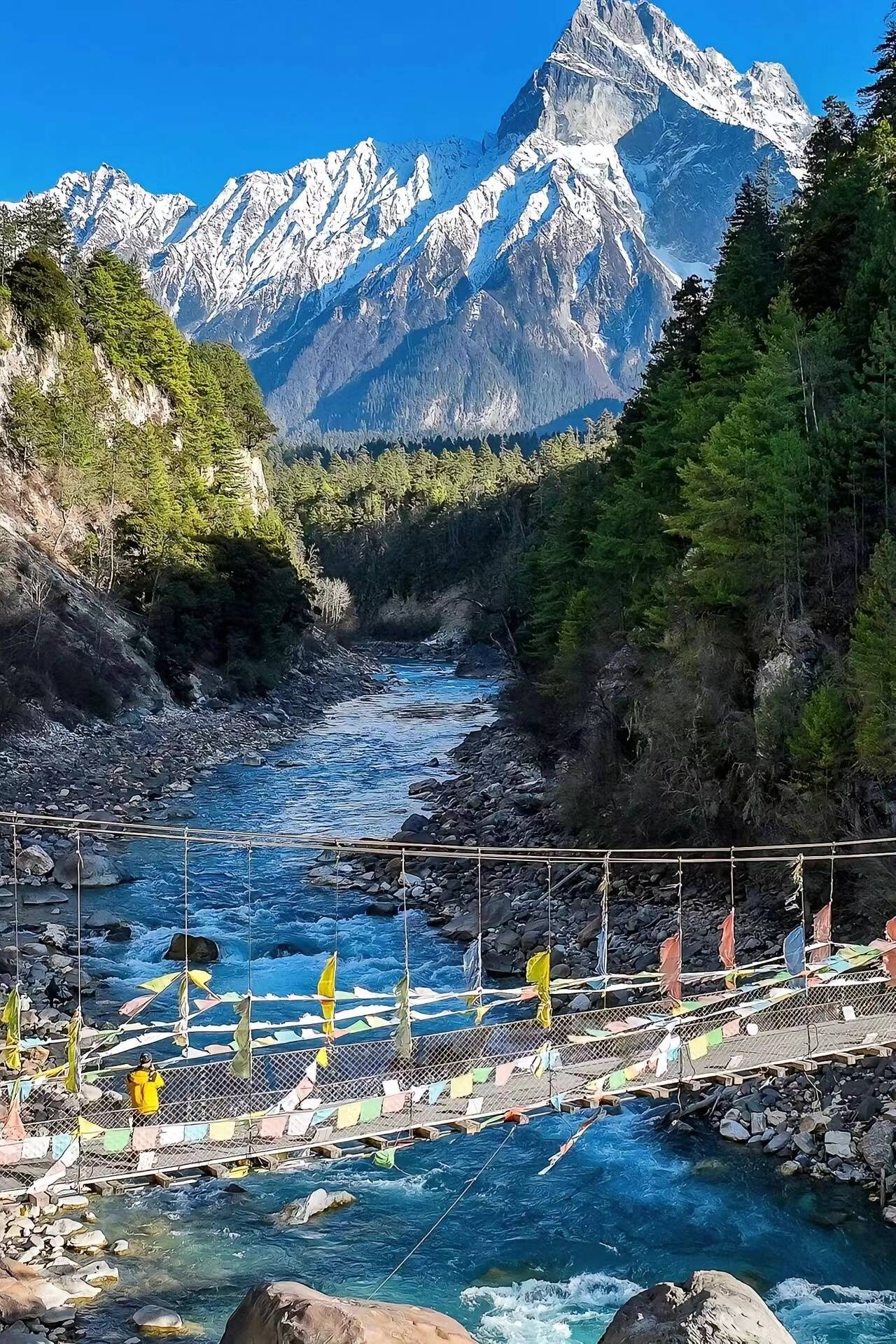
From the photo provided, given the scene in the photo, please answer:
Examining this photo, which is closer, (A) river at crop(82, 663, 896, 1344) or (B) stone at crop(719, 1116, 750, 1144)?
(A) river at crop(82, 663, 896, 1344)

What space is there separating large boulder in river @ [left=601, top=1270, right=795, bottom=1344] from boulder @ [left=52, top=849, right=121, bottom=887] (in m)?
15.8

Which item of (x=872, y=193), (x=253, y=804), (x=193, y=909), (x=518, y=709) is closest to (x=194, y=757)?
(x=253, y=804)

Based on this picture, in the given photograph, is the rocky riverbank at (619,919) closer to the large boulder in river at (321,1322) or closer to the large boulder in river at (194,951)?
the large boulder in river at (194,951)

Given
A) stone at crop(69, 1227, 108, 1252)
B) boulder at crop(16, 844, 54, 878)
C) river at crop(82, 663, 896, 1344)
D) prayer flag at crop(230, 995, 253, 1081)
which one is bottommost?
river at crop(82, 663, 896, 1344)

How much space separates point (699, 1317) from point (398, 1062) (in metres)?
6.24

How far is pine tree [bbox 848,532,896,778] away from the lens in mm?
16422

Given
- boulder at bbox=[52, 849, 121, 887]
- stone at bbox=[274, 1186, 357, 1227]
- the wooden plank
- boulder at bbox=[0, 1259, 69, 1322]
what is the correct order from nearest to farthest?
boulder at bbox=[0, 1259, 69, 1322], the wooden plank, stone at bbox=[274, 1186, 357, 1227], boulder at bbox=[52, 849, 121, 887]

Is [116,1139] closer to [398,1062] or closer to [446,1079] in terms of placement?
[446,1079]

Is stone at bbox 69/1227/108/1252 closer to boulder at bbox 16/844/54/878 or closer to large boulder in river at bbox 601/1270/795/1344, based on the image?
large boulder in river at bbox 601/1270/795/1344

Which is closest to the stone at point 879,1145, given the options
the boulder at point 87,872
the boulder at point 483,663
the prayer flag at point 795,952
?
the prayer flag at point 795,952

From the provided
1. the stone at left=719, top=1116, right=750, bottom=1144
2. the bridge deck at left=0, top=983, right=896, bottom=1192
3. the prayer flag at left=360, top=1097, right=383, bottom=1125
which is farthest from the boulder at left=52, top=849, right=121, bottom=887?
the stone at left=719, top=1116, right=750, bottom=1144

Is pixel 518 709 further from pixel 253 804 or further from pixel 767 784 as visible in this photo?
pixel 767 784

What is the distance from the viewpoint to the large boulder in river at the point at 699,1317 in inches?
312

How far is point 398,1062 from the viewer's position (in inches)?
541
